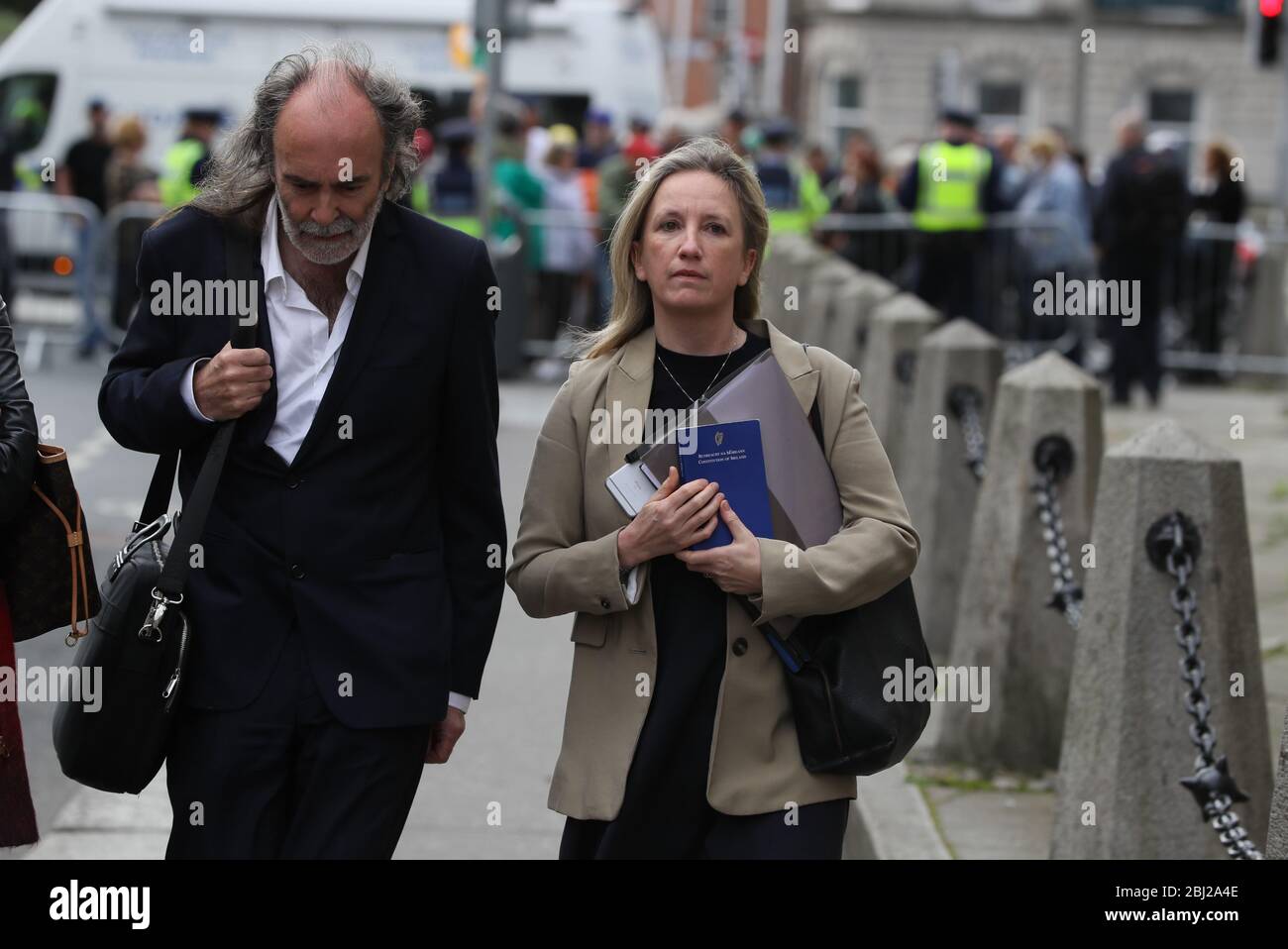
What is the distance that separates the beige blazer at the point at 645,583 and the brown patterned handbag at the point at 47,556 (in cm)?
75

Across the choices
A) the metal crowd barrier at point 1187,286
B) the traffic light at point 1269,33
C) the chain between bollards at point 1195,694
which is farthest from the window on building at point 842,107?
the chain between bollards at point 1195,694

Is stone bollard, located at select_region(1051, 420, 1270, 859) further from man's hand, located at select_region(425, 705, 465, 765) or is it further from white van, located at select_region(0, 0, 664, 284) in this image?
white van, located at select_region(0, 0, 664, 284)

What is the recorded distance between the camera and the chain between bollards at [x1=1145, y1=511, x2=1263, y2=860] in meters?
4.34

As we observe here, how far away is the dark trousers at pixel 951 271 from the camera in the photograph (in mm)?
16531

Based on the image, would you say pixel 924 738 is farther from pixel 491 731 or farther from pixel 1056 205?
pixel 1056 205

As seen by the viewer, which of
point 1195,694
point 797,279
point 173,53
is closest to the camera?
point 1195,694

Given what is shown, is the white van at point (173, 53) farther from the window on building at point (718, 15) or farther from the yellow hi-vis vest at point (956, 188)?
the window on building at point (718, 15)

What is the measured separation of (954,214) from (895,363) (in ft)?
24.6

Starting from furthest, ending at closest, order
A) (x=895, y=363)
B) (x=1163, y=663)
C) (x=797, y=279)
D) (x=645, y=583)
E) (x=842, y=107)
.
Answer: (x=842, y=107), (x=797, y=279), (x=895, y=363), (x=1163, y=663), (x=645, y=583)

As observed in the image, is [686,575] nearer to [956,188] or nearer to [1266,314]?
[956,188]

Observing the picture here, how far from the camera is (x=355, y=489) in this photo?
3422 mm

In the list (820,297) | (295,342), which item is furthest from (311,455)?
(820,297)

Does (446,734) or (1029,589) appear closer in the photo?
(446,734)

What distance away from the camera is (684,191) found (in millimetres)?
3580
